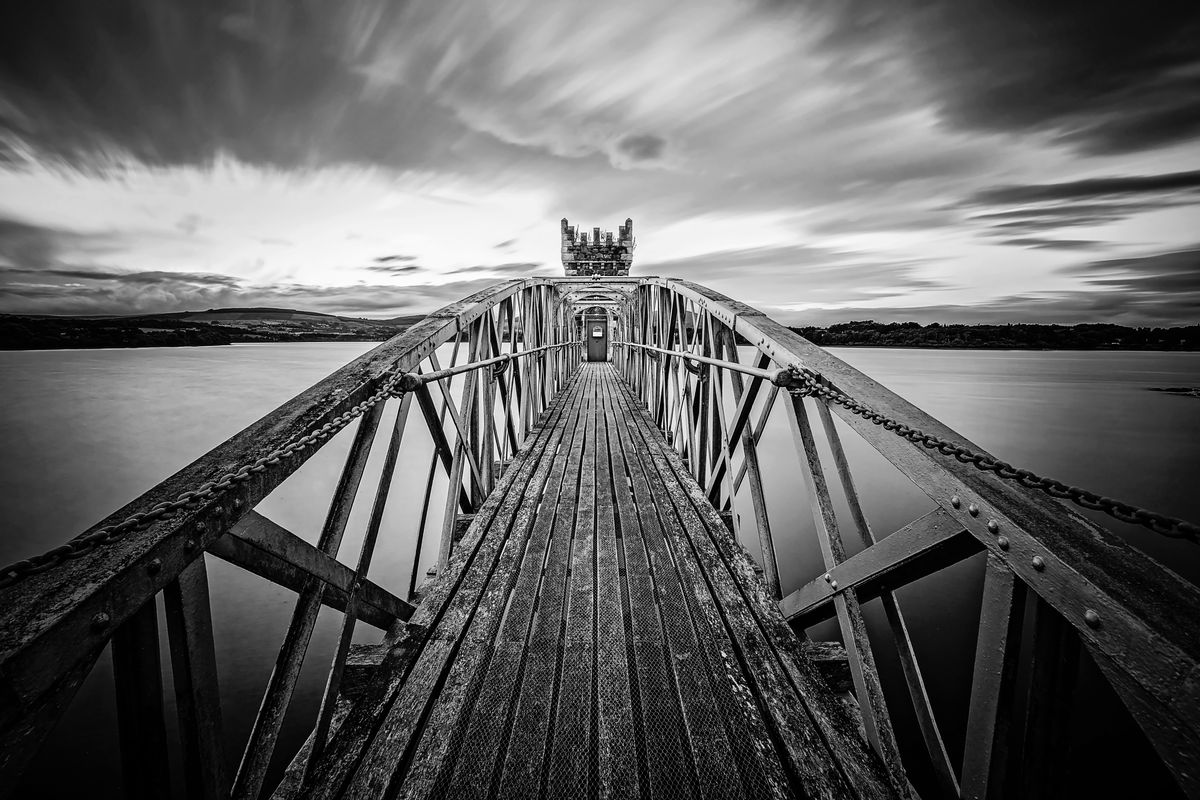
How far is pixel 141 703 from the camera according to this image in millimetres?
1248

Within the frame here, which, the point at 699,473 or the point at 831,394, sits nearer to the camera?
the point at 831,394

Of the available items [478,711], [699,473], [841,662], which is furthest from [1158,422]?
[478,711]

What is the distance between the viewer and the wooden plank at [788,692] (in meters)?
1.78

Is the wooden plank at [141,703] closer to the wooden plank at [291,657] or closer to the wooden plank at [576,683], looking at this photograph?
the wooden plank at [291,657]

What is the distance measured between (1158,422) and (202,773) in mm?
36053

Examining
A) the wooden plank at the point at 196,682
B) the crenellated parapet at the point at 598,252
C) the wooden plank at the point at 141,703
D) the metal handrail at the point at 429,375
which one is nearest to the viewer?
the wooden plank at the point at 141,703

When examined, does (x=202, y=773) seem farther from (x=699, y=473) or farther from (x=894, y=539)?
(x=699, y=473)

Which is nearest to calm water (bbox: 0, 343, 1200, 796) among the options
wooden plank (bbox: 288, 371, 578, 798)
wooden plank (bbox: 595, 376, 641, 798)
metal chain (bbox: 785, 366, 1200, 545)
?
wooden plank (bbox: 288, 371, 578, 798)

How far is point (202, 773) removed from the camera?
145cm

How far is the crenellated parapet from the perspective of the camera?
20922 millimetres

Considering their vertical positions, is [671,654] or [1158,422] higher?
[671,654]

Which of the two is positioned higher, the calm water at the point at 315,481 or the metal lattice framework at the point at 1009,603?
the metal lattice framework at the point at 1009,603

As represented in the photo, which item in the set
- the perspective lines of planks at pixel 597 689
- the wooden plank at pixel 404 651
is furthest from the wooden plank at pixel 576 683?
the wooden plank at pixel 404 651

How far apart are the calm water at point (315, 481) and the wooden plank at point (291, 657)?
620cm
